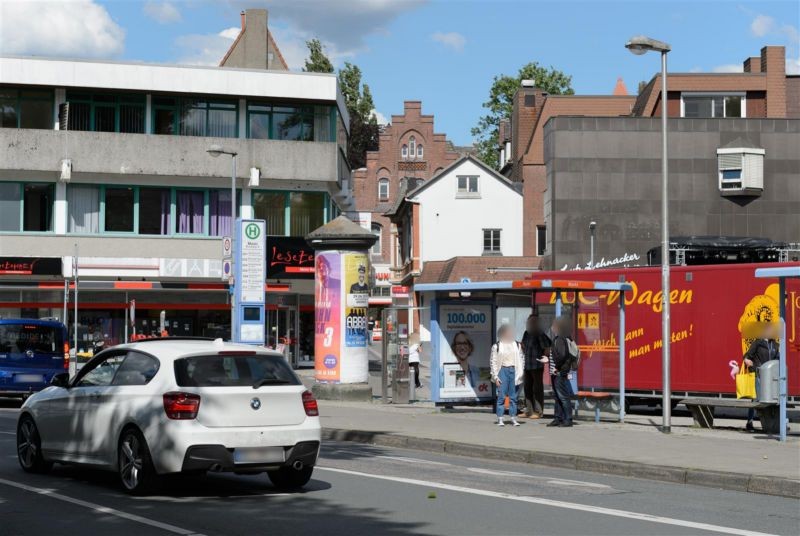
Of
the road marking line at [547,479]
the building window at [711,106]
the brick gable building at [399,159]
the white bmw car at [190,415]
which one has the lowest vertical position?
the road marking line at [547,479]

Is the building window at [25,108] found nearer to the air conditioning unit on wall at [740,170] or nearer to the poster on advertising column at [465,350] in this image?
the poster on advertising column at [465,350]

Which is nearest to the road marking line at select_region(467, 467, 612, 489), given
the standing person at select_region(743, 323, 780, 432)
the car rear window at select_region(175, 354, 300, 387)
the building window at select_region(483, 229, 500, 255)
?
the car rear window at select_region(175, 354, 300, 387)

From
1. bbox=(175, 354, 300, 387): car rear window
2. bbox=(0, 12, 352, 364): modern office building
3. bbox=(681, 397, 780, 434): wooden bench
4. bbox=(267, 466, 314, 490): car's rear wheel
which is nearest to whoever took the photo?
bbox=(175, 354, 300, 387): car rear window

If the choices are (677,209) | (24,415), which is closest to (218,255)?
(677,209)

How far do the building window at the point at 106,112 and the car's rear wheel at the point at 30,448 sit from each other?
31.7 metres

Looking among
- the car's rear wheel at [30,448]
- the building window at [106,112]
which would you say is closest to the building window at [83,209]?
the building window at [106,112]

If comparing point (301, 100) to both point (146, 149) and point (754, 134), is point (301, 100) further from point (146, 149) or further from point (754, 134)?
point (754, 134)

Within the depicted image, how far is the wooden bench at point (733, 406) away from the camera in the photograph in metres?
17.6

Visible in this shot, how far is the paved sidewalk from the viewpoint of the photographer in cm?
1307

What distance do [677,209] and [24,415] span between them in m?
38.3

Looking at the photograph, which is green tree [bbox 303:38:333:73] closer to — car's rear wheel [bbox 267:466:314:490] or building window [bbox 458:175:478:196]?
building window [bbox 458:175:478:196]

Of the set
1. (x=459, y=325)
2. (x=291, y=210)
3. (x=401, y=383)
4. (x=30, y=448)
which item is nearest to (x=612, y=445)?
(x=459, y=325)

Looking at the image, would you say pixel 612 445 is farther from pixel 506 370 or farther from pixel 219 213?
pixel 219 213

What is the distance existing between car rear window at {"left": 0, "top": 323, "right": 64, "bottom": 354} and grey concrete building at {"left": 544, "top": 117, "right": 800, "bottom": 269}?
25894 millimetres
